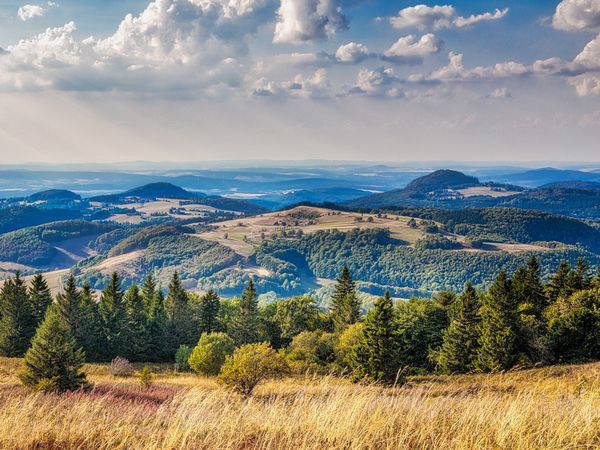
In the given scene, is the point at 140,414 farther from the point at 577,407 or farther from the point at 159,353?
the point at 159,353

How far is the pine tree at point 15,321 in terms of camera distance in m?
86.6

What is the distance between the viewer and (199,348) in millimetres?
63281

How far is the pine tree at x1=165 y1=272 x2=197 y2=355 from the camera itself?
98312mm

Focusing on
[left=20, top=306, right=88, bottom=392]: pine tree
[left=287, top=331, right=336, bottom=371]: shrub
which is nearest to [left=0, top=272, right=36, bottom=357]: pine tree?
[left=287, top=331, right=336, bottom=371]: shrub

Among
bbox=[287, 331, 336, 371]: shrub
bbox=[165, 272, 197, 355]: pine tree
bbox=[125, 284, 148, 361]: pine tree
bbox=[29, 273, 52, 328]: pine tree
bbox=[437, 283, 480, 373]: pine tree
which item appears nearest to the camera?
bbox=[437, 283, 480, 373]: pine tree

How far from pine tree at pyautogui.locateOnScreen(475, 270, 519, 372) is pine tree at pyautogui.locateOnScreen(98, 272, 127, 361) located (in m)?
72.4

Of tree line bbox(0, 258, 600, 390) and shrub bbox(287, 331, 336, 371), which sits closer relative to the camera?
tree line bbox(0, 258, 600, 390)

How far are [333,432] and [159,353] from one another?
317 feet

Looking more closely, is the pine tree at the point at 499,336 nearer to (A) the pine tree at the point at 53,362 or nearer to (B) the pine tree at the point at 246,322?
(A) the pine tree at the point at 53,362

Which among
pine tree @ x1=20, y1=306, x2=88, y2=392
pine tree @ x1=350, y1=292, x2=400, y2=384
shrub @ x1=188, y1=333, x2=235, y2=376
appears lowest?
shrub @ x1=188, y1=333, x2=235, y2=376

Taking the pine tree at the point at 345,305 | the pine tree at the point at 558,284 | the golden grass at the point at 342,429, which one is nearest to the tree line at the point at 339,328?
the pine tree at the point at 558,284

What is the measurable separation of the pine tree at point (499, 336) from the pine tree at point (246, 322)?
174ft

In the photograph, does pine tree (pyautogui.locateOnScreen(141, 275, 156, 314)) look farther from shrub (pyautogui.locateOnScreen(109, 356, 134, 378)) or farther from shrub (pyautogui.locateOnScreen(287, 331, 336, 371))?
shrub (pyautogui.locateOnScreen(287, 331, 336, 371))

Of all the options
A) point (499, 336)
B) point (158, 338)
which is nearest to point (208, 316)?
point (158, 338)
